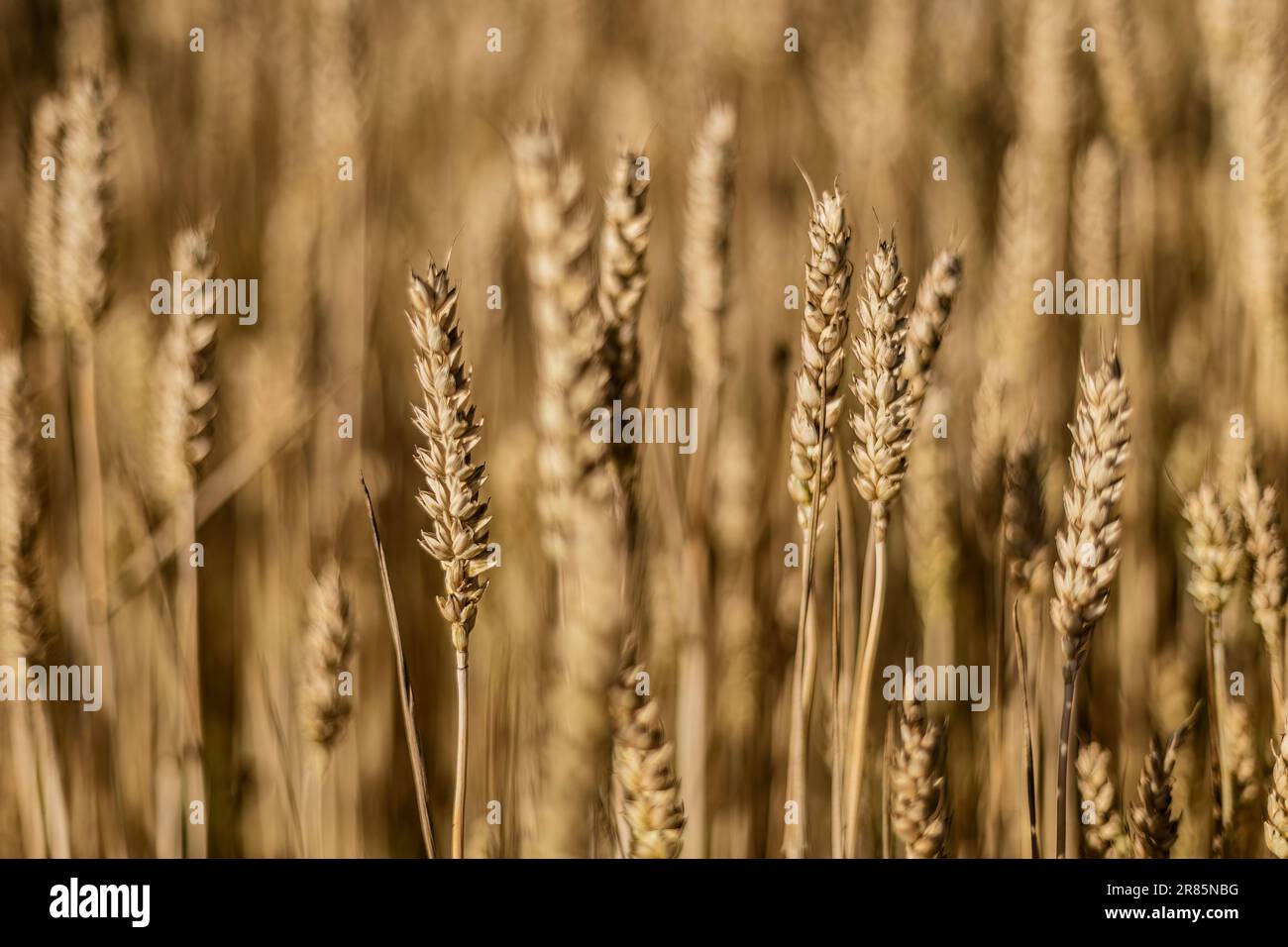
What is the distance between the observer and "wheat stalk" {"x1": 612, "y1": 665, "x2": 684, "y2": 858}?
56cm

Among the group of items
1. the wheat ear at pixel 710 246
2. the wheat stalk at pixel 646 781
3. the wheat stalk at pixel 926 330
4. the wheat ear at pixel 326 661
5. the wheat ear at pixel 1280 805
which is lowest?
the wheat ear at pixel 1280 805

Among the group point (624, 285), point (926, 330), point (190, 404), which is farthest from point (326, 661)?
point (926, 330)

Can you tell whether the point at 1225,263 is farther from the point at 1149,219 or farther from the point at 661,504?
the point at 661,504

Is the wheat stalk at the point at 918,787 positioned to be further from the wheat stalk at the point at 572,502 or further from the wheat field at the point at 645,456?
the wheat stalk at the point at 572,502

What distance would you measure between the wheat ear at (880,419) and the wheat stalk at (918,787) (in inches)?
1.6

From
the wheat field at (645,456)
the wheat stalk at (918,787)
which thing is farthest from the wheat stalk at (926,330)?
the wheat stalk at (918,787)

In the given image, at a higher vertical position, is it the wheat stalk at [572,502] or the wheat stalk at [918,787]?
the wheat stalk at [572,502]

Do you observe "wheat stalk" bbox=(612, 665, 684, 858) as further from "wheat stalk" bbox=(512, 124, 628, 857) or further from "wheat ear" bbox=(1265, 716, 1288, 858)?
"wheat ear" bbox=(1265, 716, 1288, 858)

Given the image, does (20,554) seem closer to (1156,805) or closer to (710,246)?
(710,246)

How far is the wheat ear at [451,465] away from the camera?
0.52m

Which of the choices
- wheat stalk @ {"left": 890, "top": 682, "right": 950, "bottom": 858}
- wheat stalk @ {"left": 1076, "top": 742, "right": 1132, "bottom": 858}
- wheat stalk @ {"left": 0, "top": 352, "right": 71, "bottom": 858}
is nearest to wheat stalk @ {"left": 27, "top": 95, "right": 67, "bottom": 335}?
wheat stalk @ {"left": 0, "top": 352, "right": 71, "bottom": 858}

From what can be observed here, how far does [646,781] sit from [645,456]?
0.35 m

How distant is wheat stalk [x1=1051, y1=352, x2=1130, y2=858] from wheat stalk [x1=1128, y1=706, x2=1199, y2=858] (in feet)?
0.31
